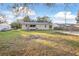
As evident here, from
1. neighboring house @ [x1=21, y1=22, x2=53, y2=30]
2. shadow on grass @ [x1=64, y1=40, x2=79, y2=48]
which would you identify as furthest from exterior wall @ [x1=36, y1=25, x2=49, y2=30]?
shadow on grass @ [x1=64, y1=40, x2=79, y2=48]

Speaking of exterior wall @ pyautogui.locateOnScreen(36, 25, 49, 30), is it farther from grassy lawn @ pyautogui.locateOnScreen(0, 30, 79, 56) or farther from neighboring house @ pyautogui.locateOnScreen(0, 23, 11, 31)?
neighboring house @ pyautogui.locateOnScreen(0, 23, 11, 31)

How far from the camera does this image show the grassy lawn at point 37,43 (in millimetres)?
1437

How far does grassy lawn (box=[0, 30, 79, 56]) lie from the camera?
1437mm

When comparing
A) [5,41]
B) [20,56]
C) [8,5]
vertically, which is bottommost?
[20,56]

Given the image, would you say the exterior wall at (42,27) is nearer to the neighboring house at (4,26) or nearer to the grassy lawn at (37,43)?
the grassy lawn at (37,43)

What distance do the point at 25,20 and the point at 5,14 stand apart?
0.55 feet

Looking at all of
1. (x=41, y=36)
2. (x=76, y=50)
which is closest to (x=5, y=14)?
(x=41, y=36)

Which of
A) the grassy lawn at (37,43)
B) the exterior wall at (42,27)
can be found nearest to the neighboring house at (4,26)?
the grassy lawn at (37,43)

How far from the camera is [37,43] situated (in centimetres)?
146

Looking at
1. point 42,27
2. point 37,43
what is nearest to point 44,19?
point 42,27

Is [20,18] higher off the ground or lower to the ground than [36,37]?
higher

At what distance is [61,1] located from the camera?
4.76ft

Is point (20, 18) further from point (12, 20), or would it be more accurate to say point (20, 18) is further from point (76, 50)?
point (76, 50)

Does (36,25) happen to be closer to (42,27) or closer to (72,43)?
(42,27)
